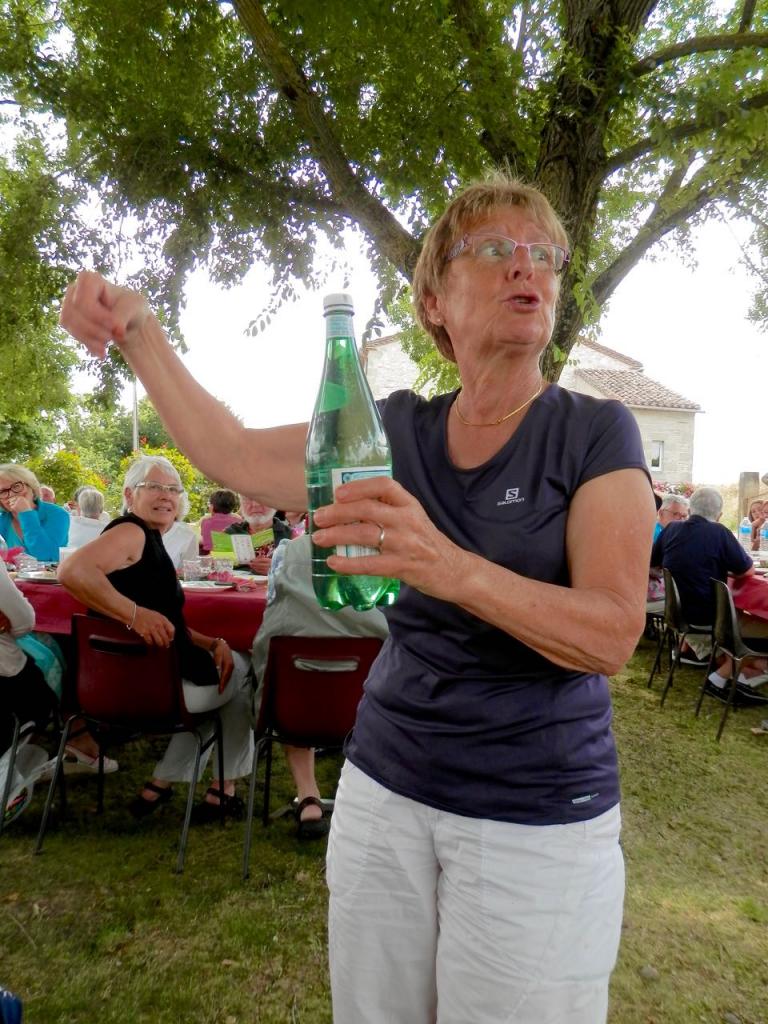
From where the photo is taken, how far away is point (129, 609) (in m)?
3.41

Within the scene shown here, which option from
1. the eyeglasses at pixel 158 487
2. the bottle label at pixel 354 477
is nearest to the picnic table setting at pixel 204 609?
the eyeglasses at pixel 158 487

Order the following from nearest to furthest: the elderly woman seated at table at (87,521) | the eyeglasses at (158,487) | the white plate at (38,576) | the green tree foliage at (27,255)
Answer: the eyeglasses at (158,487) → the white plate at (38,576) → the green tree foliage at (27,255) → the elderly woman seated at table at (87,521)

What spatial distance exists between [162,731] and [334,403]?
2769 millimetres

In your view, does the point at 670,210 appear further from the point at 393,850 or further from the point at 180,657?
the point at 393,850

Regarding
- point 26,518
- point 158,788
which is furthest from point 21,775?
point 26,518

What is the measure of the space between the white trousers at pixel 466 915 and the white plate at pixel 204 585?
3.46 metres

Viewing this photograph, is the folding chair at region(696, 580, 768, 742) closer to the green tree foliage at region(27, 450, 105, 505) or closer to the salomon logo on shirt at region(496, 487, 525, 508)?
the salomon logo on shirt at region(496, 487, 525, 508)

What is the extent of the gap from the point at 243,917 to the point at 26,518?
4713mm

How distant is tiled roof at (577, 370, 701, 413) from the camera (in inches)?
1313

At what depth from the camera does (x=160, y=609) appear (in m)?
3.54

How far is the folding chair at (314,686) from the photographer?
10.6ft

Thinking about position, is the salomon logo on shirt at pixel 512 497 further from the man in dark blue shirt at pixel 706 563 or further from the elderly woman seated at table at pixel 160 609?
the man in dark blue shirt at pixel 706 563

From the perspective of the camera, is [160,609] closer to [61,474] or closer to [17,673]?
[17,673]

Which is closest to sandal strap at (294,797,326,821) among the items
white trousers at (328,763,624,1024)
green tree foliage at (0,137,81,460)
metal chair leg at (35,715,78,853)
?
metal chair leg at (35,715,78,853)
